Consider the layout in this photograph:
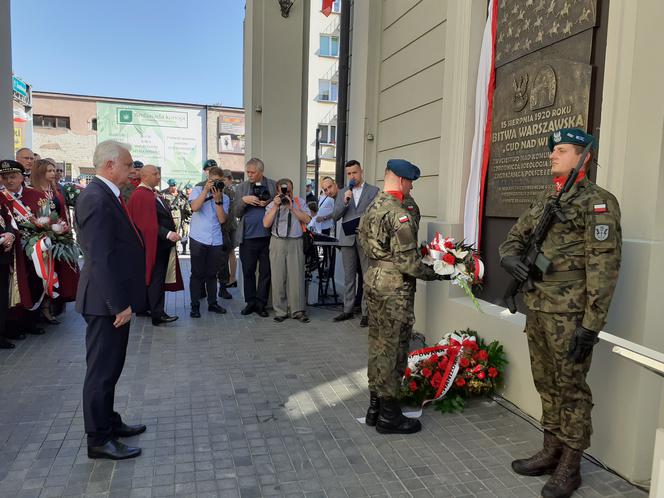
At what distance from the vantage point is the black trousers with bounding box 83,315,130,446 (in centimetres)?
300

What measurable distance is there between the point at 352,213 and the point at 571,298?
3.96 metres

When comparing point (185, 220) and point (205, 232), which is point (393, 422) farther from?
point (185, 220)

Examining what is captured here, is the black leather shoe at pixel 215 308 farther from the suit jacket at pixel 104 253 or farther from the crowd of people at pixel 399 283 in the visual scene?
the suit jacket at pixel 104 253

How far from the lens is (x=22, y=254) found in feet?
18.2

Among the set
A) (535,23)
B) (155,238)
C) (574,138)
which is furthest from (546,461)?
(155,238)

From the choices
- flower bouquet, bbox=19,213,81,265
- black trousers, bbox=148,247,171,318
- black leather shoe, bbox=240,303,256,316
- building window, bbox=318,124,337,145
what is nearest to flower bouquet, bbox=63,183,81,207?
flower bouquet, bbox=19,213,81,265

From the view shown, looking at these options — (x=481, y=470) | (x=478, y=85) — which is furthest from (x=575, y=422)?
(x=478, y=85)

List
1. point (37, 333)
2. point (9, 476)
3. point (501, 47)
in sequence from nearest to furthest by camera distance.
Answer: point (9, 476) < point (501, 47) < point (37, 333)

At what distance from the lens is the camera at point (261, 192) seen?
6766 millimetres

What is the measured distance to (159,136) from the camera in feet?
105

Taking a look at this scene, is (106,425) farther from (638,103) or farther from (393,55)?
(393,55)

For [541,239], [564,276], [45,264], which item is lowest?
[45,264]

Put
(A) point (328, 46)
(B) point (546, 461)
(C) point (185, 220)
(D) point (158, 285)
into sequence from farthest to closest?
(A) point (328, 46)
(C) point (185, 220)
(D) point (158, 285)
(B) point (546, 461)

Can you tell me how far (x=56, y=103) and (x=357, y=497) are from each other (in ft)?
123
